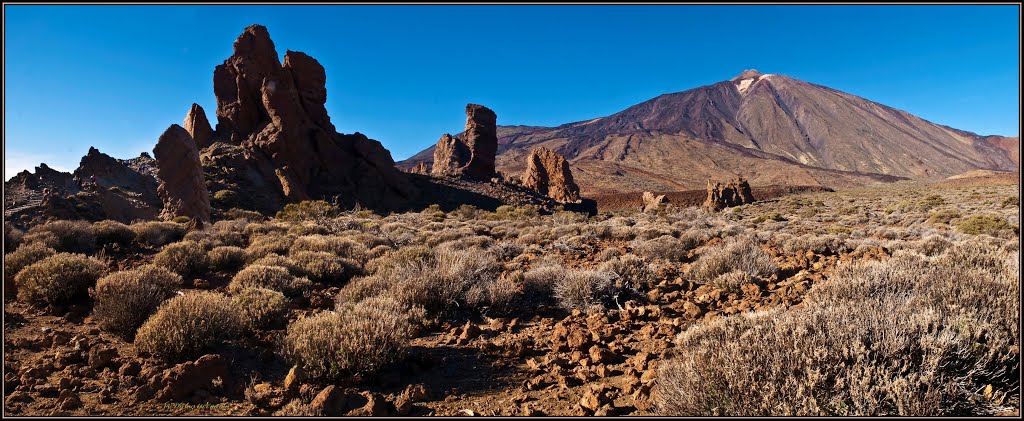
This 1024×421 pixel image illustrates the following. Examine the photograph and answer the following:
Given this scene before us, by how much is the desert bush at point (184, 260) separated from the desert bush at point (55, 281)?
1.30 m

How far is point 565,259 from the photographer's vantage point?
940 cm

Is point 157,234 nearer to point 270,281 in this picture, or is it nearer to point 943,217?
point 270,281

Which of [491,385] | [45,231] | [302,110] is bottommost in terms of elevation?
[491,385]

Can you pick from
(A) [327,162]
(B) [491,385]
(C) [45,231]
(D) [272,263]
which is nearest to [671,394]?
(B) [491,385]

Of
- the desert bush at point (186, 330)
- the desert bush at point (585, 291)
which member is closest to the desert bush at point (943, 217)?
the desert bush at point (585, 291)

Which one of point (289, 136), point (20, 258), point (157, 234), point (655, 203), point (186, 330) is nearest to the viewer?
point (186, 330)

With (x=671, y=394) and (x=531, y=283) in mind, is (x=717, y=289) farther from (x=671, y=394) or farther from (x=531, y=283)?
(x=671, y=394)

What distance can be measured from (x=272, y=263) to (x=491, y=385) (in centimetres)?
515

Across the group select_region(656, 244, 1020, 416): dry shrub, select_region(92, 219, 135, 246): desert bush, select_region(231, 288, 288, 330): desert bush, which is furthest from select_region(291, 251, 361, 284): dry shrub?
select_region(92, 219, 135, 246): desert bush

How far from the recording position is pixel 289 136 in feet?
111

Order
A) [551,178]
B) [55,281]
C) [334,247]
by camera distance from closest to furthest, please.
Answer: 1. [55,281]
2. [334,247]
3. [551,178]

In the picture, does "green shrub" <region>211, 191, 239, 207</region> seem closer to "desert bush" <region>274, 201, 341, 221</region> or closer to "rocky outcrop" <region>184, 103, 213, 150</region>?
"desert bush" <region>274, 201, 341, 221</region>

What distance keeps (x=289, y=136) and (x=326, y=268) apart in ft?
99.6

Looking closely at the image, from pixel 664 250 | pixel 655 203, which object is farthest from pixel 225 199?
pixel 655 203
